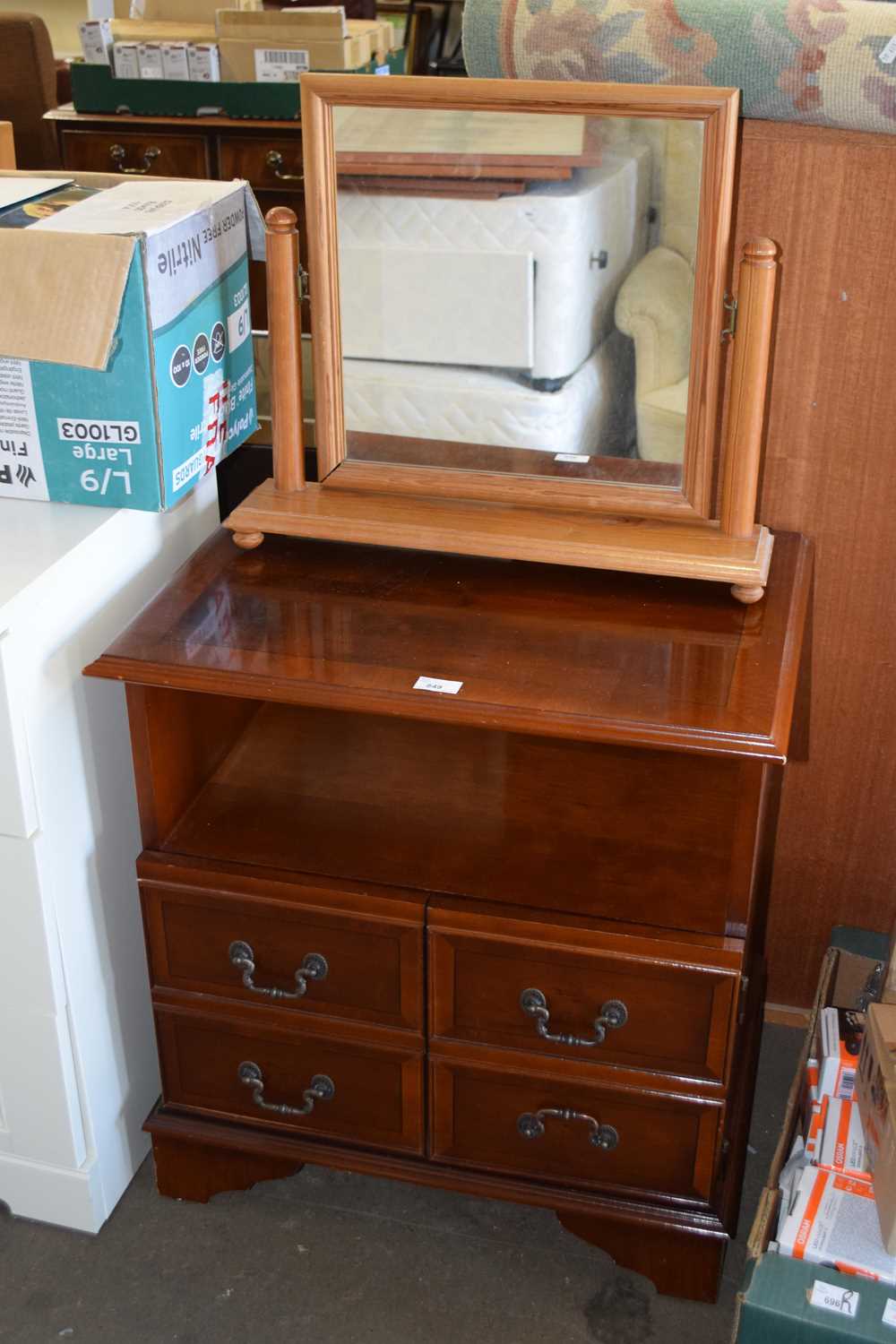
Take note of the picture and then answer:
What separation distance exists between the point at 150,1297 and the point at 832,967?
33.6 inches

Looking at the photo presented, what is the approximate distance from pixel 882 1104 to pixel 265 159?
9.30 ft

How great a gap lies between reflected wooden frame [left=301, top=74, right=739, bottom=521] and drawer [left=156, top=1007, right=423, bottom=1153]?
57 cm

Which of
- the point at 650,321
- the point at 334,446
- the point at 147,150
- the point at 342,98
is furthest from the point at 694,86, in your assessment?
the point at 147,150

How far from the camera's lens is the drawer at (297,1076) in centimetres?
139

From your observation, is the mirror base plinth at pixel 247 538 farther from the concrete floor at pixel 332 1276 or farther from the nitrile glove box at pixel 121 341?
the concrete floor at pixel 332 1276

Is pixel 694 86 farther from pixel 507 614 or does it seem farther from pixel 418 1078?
pixel 418 1078

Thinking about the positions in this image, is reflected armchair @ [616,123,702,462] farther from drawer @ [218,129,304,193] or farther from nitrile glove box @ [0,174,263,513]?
drawer @ [218,129,304,193]

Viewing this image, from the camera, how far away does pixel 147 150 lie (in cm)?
344

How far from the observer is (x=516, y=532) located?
1338 millimetres

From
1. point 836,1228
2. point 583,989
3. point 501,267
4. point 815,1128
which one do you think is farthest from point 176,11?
point 836,1228

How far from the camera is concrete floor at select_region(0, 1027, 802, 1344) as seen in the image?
141 cm

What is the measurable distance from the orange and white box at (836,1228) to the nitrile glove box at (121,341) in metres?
0.93

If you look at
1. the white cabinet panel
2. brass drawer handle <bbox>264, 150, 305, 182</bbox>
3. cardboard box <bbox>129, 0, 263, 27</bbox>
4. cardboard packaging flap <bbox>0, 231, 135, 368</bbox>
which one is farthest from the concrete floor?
cardboard box <bbox>129, 0, 263, 27</bbox>

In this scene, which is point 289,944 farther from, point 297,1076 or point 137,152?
point 137,152
